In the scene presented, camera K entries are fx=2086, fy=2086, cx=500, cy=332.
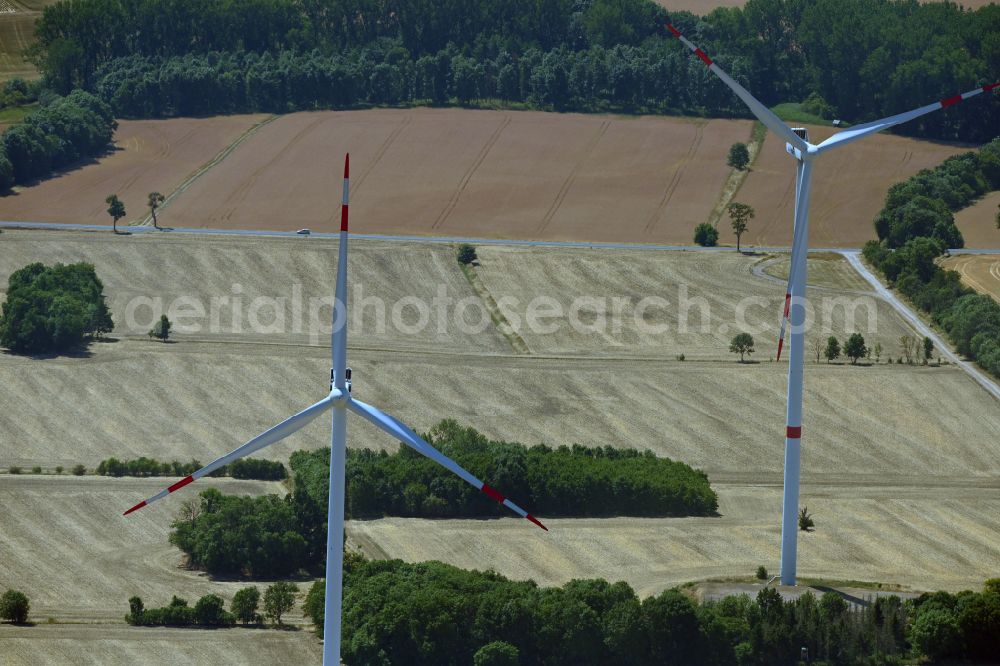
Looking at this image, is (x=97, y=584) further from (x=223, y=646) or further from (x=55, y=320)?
(x=55, y=320)

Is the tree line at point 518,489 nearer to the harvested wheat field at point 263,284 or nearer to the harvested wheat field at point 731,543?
the harvested wheat field at point 731,543

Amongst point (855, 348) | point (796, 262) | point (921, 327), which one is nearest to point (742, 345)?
point (855, 348)

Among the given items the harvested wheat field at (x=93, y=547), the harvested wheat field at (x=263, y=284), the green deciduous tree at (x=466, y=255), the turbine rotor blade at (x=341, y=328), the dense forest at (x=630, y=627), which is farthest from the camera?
the green deciduous tree at (x=466, y=255)

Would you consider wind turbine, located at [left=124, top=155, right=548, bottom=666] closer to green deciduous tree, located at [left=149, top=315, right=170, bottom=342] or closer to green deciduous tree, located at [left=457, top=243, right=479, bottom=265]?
green deciduous tree, located at [left=149, top=315, right=170, bottom=342]

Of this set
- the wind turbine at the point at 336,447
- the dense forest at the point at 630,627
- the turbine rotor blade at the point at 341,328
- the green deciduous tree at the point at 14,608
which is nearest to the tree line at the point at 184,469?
the green deciduous tree at the point at 14,608

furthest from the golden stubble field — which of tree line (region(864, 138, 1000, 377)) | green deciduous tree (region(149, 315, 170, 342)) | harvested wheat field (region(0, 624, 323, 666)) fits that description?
tree line (region(864, 138, 1000, 377))

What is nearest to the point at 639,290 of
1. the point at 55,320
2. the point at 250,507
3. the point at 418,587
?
the point at 55,320
